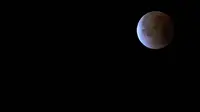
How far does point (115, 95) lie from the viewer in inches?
63.1

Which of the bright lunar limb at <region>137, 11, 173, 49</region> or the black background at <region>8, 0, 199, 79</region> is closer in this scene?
the bright lunar limb at <region>137, 11, 173, 49</region>

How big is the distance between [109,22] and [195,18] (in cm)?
42

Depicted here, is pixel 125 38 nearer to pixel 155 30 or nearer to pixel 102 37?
pixel 102 37

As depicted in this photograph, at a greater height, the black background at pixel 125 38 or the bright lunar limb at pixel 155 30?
the black background at pixel 125 38

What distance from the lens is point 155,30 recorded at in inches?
44.5

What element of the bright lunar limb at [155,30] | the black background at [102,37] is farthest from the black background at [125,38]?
the bright lunar limb at [155,30]

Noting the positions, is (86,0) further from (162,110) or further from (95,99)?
(162,110)

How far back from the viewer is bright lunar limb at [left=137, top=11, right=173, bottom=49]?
1.13 metres

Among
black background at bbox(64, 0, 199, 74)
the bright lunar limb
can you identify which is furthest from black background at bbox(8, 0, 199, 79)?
the bright lunar limb

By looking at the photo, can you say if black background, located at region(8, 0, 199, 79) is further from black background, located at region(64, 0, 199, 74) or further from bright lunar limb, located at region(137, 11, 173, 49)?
bright lunar limb, located at region(137, 11, 173, 49)

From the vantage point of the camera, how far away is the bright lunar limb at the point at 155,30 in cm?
113

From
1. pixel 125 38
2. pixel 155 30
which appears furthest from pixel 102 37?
Result: pixel 155 30

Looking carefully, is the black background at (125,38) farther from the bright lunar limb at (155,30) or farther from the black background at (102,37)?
the bright lunar limb at (155,30)

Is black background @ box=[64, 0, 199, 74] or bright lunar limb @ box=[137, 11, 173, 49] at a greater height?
black background @ box=[64, 0, 199, 74]
